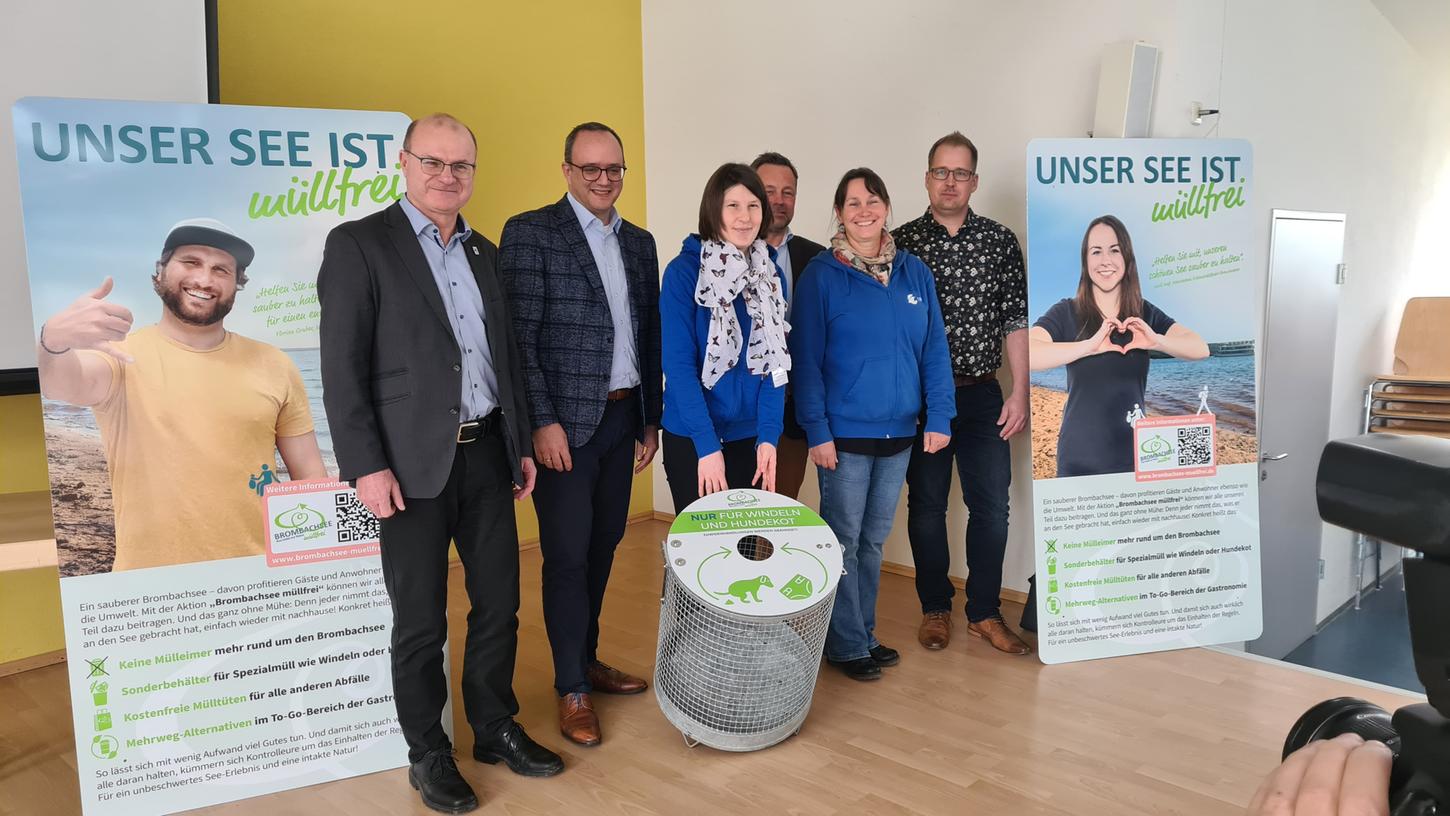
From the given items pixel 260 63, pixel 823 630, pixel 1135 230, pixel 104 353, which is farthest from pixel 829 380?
pixel 260 63

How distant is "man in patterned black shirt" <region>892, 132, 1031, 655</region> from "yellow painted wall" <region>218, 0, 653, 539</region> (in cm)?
202

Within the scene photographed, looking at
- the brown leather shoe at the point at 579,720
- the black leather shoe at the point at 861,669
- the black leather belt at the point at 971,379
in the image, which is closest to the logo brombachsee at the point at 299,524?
the brown leather shoe at the point at 579,720

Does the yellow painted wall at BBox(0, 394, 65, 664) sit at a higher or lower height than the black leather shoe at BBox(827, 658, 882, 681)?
higher

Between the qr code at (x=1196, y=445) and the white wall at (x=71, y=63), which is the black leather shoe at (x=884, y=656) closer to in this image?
the qr code at (x=1196, y=445)

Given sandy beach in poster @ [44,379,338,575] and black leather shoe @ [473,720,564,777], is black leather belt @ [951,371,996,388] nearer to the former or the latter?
black leather shoe @ [473,720,564,777]

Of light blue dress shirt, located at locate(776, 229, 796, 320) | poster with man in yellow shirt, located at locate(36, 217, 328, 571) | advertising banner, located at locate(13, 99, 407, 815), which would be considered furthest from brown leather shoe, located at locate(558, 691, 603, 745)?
light blue dress shirt, located at locate(776, 229, 796, 320)

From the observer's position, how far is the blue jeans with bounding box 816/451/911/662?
3.12 metres

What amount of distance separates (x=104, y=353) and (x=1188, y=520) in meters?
3.26

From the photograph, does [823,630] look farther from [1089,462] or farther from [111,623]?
[111,623]

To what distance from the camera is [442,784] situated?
7.99ft

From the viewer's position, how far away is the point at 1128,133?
136 inches

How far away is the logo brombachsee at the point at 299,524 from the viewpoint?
251 centimetres

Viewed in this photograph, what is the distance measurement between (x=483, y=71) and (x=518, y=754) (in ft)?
10.3

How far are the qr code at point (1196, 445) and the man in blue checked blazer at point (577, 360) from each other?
73.4 inches
